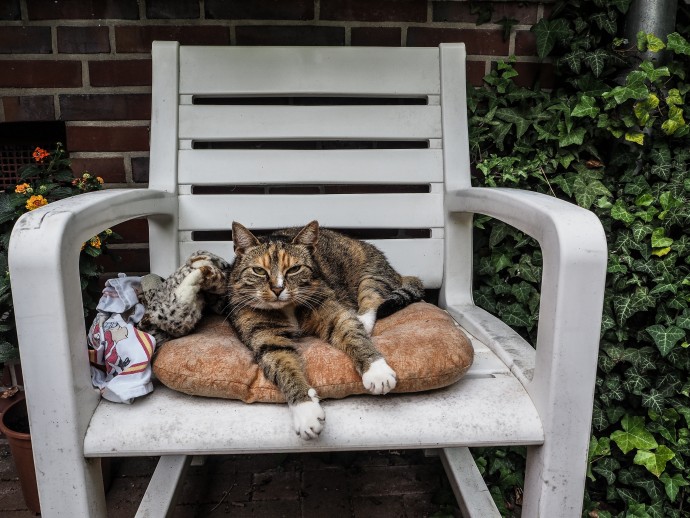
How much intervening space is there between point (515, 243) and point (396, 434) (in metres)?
1.15

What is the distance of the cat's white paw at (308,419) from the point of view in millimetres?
994

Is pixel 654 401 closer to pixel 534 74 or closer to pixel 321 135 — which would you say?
pixel 534 74

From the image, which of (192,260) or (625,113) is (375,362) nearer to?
(192,260)

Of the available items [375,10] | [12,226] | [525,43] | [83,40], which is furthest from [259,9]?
[12,226]

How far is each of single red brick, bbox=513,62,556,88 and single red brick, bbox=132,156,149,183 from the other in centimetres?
145

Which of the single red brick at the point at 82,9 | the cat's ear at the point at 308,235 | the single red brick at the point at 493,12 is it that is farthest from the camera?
the single red brick at the point at 493,12

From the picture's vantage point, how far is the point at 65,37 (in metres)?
1.92

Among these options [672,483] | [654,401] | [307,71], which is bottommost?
[672,483]

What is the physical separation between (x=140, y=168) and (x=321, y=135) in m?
0.75

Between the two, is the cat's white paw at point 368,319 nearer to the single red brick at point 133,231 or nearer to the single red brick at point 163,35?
the single red brick at point 133,231

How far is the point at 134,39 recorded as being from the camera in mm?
1934

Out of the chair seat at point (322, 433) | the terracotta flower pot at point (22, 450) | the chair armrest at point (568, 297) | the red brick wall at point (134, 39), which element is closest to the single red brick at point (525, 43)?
the red brick wall at point (134, 39)

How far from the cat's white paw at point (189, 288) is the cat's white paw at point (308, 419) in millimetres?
423

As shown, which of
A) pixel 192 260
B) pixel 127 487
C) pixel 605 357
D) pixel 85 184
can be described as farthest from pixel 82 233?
pixel 605 357
